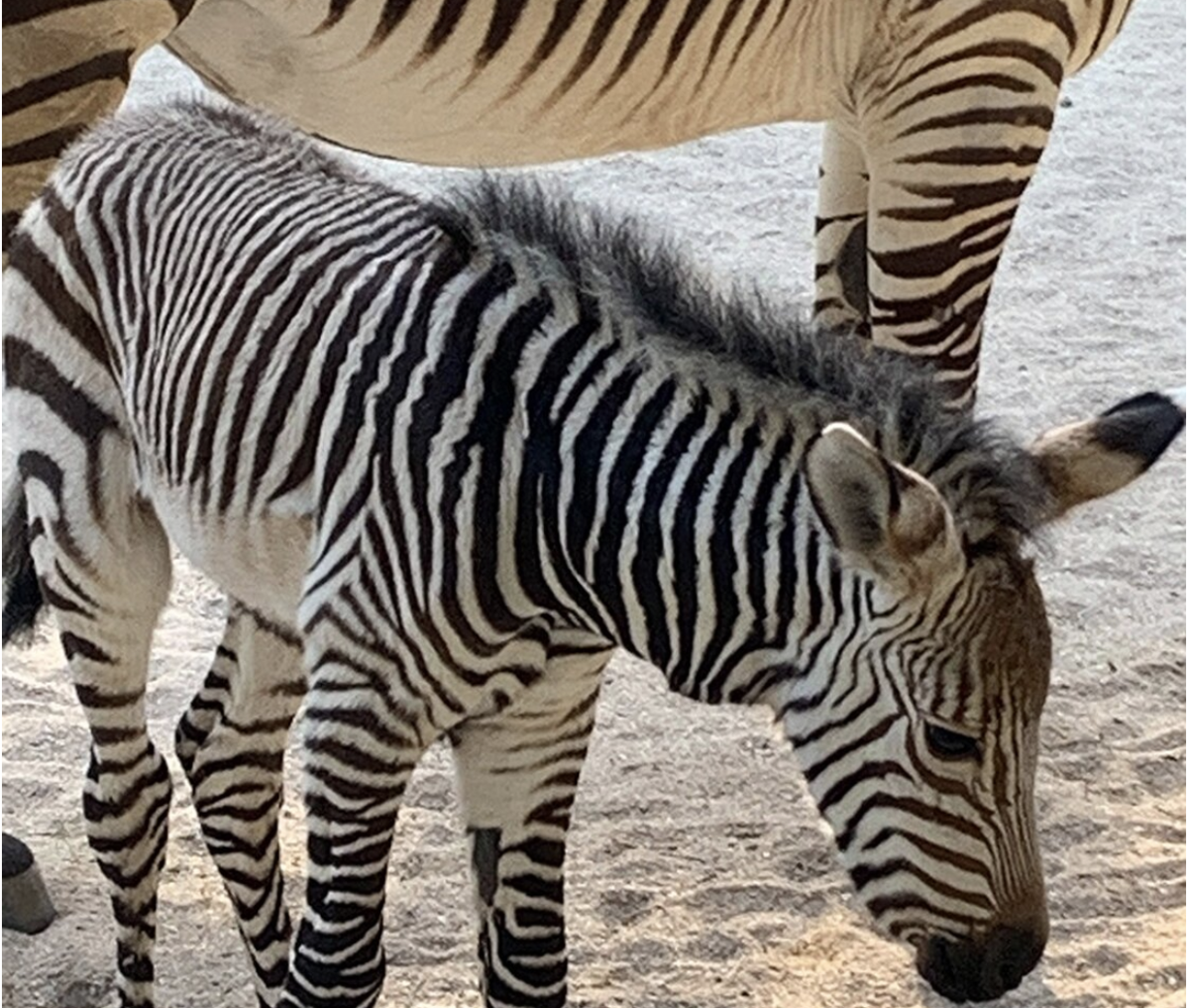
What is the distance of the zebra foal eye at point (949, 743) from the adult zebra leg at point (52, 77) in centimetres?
147

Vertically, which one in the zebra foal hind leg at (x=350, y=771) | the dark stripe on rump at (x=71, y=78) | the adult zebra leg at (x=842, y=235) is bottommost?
the zebra foal hind leg at (x=350, y=771)

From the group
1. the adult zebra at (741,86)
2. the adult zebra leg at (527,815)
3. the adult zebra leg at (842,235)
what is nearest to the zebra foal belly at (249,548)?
the adult zebra leg at (527,815)

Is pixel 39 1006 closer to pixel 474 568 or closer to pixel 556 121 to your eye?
pixel 474 568

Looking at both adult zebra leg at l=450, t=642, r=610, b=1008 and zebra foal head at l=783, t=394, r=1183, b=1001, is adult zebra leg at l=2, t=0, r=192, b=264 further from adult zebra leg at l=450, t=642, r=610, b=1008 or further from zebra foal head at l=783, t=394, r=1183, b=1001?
zebra foal head at l=783, t=394, r=1183, b=1001

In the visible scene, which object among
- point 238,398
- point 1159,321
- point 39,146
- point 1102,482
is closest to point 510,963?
point 238,398

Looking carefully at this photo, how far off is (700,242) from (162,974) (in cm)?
411

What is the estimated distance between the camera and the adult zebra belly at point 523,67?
363 cm

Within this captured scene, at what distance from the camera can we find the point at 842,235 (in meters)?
4.73

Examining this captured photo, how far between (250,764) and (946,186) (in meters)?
1.74

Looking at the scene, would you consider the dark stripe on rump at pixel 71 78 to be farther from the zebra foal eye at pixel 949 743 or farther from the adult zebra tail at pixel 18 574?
the zebra foal eye at pixel 949 743

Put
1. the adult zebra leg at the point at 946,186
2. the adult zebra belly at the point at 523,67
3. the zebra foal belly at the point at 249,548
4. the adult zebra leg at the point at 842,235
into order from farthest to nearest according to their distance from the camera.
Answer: the adult zebra leg at the point at 842,235, the adult zebra leg at the point at 946,186, the adult zebra belly at the point at 523,67, the zebra foal belly at the point at 249,548

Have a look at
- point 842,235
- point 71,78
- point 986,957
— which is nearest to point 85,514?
point 71,78

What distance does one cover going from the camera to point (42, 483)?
3293mm

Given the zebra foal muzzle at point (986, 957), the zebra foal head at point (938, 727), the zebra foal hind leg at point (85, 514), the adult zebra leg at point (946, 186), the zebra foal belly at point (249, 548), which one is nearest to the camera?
the zebra foal head at point (938, 727)
